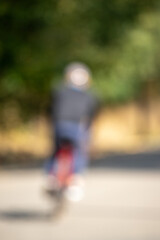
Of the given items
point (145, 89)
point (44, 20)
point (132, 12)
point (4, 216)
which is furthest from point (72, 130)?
point (145, 89)

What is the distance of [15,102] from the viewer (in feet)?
81.8

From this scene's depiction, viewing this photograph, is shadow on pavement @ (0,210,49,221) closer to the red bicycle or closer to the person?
the red bicycle

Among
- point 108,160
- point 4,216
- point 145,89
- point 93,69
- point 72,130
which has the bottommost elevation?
point 4,216

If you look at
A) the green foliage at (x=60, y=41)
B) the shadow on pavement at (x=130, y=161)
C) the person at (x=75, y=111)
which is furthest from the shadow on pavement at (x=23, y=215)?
the shadow on pavement at (x=130, y=161)

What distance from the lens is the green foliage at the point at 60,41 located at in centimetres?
2066

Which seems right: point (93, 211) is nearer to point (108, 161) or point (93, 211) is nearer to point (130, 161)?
point (130, 161)

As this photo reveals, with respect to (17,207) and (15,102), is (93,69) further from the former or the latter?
(17,207)

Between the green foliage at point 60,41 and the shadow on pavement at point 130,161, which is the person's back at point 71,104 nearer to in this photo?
the green foliage at point 60,41

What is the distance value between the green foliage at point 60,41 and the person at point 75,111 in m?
5.76

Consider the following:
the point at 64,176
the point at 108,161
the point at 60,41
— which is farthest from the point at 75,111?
the point at 108,161

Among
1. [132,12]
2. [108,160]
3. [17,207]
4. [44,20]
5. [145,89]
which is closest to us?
[17,207]

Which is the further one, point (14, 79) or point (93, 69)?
point (93, 69)

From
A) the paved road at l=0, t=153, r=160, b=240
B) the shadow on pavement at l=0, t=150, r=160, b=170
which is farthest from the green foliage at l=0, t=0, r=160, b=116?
the paved road at l=0, t=153, r=160, b=240

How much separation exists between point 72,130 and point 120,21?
426 inches
